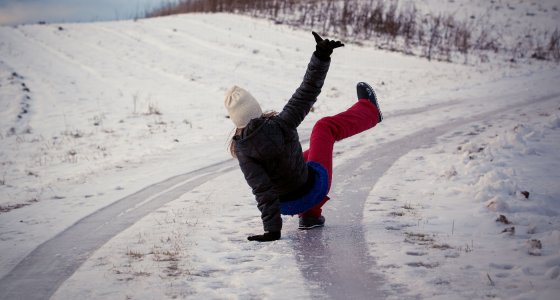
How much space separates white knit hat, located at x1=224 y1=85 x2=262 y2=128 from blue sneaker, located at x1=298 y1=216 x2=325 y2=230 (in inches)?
36.8

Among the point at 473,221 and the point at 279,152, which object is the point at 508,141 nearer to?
the point at 473,221

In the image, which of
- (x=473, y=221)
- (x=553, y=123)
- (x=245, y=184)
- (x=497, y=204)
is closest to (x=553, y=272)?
(x=473, y=221)

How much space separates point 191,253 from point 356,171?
2304 mm

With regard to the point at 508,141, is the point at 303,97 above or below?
above

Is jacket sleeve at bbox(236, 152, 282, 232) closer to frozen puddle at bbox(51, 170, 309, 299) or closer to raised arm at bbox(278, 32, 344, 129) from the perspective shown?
frozen puddle at bbox(51, 170, 309, 299)

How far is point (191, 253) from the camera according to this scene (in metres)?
2.52

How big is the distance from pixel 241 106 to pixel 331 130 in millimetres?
884

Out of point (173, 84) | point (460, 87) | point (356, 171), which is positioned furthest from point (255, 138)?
point (173, 84)

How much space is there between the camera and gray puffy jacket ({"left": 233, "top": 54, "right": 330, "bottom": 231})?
235 cm

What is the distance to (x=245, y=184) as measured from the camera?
4.07 m

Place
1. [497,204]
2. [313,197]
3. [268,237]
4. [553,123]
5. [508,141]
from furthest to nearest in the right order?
[553,123], [508,141], [497,204], [313,197], [268,237]

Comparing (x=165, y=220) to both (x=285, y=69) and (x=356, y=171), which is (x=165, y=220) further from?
(x=285, y=69)

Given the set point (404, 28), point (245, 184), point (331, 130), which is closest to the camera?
point (331, 130)

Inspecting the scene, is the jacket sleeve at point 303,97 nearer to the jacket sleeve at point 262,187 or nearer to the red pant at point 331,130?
the jacket sleeve at point 262,187
